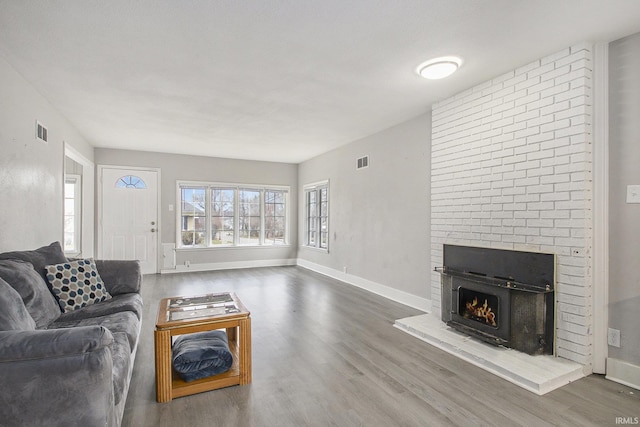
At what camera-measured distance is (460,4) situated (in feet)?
6.49

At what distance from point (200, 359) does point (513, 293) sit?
2.51 meters

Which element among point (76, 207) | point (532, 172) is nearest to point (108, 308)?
point (532, 172)

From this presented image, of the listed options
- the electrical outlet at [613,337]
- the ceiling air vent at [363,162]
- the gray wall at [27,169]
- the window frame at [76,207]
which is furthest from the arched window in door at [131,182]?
the electrical outlet at [613,337]

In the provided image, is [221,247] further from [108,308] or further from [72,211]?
[108,308]

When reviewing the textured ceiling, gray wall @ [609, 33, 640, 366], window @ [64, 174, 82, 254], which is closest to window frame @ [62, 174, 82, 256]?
window @ [64, 174, 82, 254]

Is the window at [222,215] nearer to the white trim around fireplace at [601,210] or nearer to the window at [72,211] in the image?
the window at [72,211]

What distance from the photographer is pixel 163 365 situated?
2055 mm

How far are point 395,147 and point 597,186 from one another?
2.52 meters

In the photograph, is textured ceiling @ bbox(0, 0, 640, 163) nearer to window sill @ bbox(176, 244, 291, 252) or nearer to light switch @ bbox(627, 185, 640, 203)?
light switch @ bbox(627, 185, 640, 203)

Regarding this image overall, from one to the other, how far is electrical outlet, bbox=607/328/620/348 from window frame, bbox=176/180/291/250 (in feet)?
19.9

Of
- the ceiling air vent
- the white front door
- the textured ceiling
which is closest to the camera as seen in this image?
the textured ceiling

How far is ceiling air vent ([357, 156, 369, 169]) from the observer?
17.3 feet

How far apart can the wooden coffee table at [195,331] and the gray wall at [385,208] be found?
2514mm

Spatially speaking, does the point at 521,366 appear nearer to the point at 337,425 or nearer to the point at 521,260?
the point at 521,260
